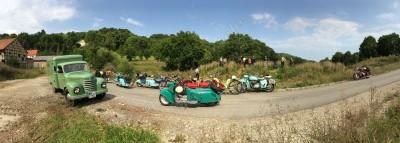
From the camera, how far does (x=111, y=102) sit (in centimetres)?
2208

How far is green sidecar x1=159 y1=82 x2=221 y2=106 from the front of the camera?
19.5m

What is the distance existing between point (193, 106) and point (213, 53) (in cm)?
8093

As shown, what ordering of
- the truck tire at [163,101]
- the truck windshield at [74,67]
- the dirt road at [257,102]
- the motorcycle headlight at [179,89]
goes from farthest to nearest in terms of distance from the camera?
1. the truck windshield at [74,67]
2. the truck tire at [163,101]
3. the motorcycle headlight at [179,89]
4. the dirt road at [257,102]

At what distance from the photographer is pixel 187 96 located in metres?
19.7

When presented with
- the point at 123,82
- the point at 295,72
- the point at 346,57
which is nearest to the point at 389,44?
the point at 346,57

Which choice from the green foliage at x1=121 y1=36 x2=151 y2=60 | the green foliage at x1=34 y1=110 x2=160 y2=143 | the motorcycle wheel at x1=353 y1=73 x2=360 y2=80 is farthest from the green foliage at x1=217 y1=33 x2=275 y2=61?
the green foliage at x1=34 y1=110 x2=160 y2=143

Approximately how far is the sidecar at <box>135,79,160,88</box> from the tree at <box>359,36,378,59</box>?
210 feet

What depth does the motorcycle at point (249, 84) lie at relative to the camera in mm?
25156

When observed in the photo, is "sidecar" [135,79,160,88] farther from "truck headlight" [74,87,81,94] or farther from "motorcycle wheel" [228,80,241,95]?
"truck headlight" [74,87,81,94]

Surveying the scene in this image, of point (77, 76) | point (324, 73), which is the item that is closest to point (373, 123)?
point (77, 76)

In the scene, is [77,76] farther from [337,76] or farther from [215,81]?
[337,76]

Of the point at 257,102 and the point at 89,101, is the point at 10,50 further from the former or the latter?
the point at 257,102

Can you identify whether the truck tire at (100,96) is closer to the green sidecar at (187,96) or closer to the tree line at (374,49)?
the green sidecar at (187,96)

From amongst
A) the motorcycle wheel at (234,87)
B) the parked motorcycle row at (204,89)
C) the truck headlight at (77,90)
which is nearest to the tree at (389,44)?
the parked motorcycle row at (204,89)
